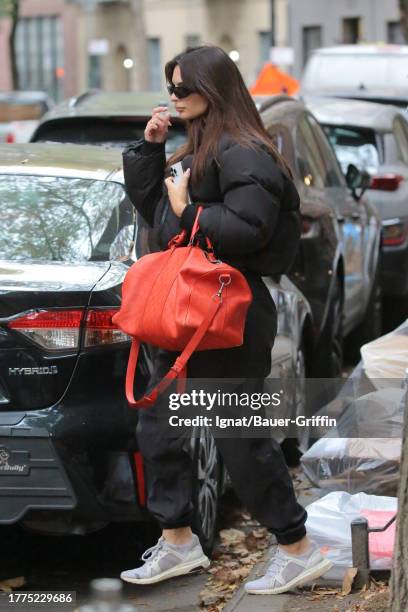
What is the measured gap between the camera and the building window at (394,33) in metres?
41.9

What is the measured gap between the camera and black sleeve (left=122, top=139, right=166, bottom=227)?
479cm

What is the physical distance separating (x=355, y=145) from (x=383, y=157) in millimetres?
341

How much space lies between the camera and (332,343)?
307 inches

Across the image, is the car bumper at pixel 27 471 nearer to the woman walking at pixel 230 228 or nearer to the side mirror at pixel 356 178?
the woman walking at pixel 230 228

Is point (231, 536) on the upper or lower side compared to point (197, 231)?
lower

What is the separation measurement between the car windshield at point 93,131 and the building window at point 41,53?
4650cm

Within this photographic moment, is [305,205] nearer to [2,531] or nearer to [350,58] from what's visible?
[2,531]

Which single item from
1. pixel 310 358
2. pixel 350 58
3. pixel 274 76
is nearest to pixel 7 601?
pixel 310 358

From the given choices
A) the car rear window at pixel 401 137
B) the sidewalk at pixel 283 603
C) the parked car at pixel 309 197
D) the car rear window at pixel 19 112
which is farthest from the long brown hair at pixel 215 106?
Result: the car rear window at pixel 19 112

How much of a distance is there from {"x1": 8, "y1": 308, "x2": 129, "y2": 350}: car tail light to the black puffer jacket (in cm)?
33

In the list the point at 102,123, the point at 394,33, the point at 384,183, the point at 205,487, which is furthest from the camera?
the point at 394,33

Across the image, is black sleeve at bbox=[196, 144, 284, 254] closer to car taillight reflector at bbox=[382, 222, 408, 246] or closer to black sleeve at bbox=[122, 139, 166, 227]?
black sleeve at bbox=[122, 139, 166, 227]

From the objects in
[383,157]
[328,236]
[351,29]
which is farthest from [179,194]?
[351,29]

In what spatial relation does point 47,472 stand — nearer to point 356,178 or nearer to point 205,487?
point 205,487
